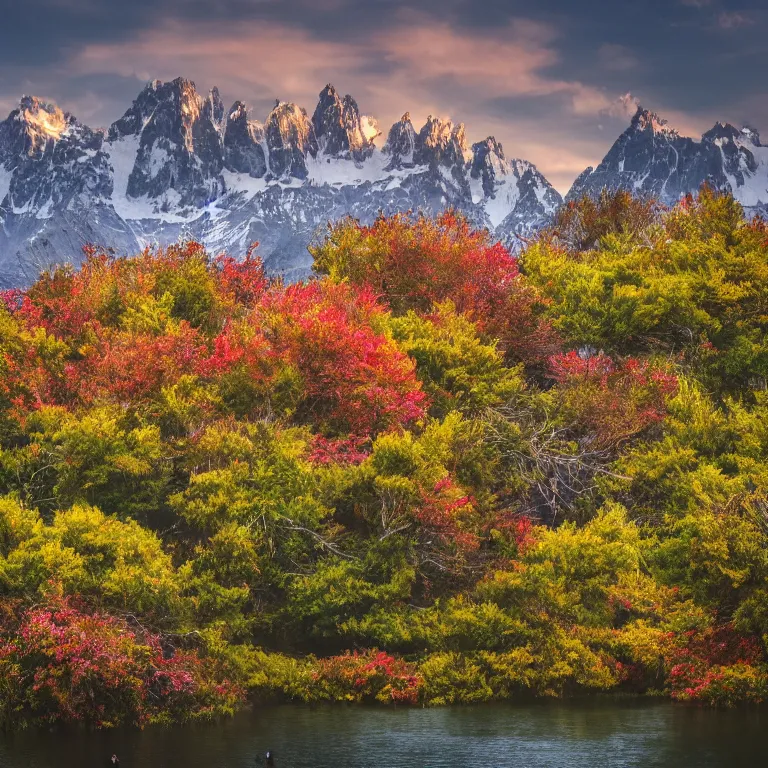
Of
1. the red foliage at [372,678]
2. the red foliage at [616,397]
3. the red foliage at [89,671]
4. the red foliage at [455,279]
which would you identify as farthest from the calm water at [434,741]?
the red foliage at [455,279]

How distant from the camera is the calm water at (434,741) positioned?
1770cm

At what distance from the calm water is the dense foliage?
43.9 inches

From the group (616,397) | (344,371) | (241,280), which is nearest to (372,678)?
(344,371)

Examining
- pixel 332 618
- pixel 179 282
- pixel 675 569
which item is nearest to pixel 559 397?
pixel 675 569

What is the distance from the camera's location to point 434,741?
19.4 m

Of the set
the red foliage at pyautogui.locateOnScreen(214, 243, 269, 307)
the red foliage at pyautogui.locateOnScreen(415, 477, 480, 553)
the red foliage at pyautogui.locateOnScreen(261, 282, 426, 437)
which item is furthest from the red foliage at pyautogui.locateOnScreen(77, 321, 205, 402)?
the red foliage at pyautogui.locateOnScreen(214, 243, 269, 307)

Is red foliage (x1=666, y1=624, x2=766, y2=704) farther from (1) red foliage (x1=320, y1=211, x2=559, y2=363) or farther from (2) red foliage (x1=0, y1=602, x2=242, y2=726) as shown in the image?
(1) red foliage (x1=320, y1=211, x2=559, y2=363)

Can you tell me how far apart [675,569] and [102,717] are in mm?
13822

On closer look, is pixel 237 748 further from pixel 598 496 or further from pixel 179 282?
pixel 179 282

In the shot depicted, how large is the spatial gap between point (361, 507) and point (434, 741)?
6.97 meters

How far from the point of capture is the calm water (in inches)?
697

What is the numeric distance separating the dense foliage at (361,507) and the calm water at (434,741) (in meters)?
1.11

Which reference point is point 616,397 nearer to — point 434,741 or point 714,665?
point 714,665

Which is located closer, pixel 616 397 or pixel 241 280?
pixel 616 397
